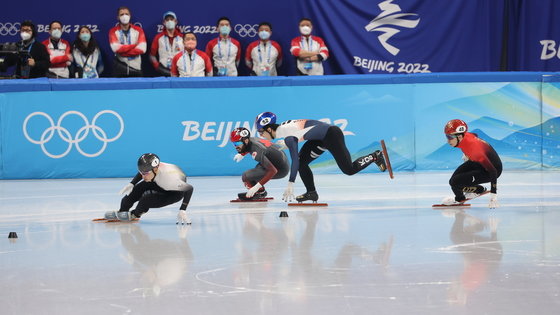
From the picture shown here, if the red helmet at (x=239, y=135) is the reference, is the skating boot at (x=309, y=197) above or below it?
below

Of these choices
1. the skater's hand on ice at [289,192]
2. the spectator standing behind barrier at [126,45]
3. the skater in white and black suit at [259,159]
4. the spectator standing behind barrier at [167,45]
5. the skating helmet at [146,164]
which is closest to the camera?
the skating helmet at [146,164]

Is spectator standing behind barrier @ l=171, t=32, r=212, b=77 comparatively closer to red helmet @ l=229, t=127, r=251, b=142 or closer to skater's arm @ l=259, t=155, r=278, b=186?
skater's arm @ l=259, t=155, r=278, b=186

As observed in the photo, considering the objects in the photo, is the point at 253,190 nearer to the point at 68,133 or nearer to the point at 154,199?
the point at 154,199

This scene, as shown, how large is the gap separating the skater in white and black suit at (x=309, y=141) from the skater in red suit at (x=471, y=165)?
119 cm

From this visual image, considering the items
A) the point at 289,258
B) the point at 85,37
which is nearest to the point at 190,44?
the point at 85,37

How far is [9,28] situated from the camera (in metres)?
16.6

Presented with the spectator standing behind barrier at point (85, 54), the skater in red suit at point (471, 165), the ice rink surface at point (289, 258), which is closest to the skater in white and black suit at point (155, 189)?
the ice rink surface at point (289, 258)

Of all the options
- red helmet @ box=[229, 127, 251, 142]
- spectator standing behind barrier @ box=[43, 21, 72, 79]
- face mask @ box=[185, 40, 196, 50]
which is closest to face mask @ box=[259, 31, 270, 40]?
face mask @ box=[185, 40, 196, 50]

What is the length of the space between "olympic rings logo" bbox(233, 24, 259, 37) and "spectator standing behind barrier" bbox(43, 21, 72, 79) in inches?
137

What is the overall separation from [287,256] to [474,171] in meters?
3.98

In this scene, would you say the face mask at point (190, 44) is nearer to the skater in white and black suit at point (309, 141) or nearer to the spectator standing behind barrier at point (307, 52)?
the spectator standing behind barrier at point (307, 52)

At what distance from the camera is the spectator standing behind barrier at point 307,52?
15.5m

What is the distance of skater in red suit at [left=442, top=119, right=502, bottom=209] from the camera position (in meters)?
9.39

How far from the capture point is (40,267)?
628cm
